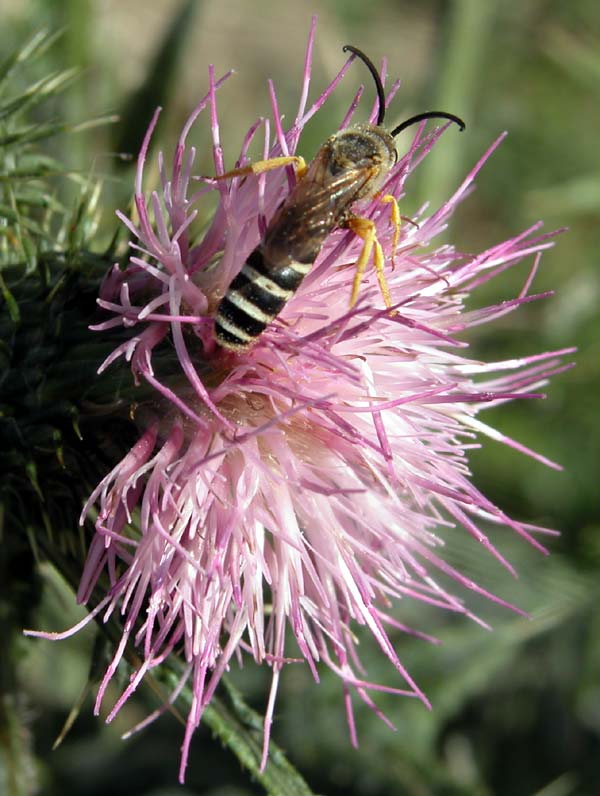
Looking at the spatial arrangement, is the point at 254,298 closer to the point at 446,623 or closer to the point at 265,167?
the point at 265,167

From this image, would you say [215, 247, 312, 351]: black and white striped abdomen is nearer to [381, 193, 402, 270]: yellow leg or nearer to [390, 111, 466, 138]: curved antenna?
[381, 193, 402, 270]: yellow leg

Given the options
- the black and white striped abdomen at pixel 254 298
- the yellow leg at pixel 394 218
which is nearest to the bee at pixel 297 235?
the black and white striped abdomen at pixel 254 298

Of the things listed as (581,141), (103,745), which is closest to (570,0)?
(581,141)

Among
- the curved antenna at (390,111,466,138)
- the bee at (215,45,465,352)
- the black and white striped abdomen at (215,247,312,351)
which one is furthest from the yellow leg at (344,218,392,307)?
the curved antenna at (390,111,466,138)

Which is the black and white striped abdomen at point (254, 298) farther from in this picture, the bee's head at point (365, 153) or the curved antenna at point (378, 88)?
the curved antenna at point (378, 88)

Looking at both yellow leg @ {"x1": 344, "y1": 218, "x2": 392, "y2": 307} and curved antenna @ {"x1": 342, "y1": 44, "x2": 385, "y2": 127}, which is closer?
yellow leg @ {"x1": 344, "y1": 218, "x2": 392, "y2": 307}

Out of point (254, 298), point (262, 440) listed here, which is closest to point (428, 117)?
point (254, 298)
